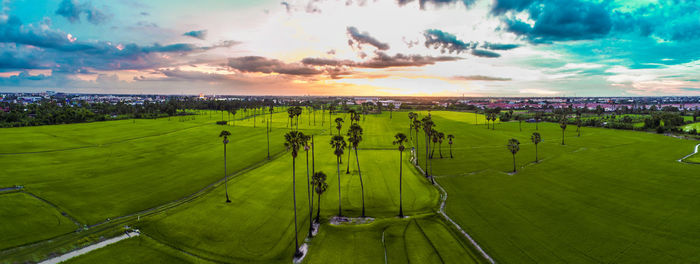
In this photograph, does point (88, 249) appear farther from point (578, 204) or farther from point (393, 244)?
point (578, 204)

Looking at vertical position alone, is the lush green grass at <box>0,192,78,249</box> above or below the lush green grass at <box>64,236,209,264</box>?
above

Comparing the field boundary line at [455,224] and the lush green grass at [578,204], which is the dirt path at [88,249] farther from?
the lush green grass at [578,204]

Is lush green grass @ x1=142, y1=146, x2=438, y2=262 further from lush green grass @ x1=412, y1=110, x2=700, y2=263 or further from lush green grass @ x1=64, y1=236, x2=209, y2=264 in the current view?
lush green grass @ x1=412, y1=110, x2=700, y2=263

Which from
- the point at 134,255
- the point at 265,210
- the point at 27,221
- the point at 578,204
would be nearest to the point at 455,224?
the point at 578,204

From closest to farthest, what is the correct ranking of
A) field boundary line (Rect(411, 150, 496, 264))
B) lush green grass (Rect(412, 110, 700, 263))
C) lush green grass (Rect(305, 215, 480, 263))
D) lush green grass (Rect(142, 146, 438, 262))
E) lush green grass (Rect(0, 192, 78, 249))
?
1. lush green grass (Rect(305, 215, 480, 263))
2. field boundary line (Rect(411, 150, 496, 264))
3. lush green grass (Rect(412, 110, 700, 263))
4. lush green grass (Rect(142, 146, 438, 262))
5. lush green grass (Rect(0, 192, 78, 249))

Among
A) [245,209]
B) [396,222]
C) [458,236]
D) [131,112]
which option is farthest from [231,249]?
[131,112]

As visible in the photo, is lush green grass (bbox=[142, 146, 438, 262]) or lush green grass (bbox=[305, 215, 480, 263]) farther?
lush green grass (bbox=[142, 146, 438, 262])

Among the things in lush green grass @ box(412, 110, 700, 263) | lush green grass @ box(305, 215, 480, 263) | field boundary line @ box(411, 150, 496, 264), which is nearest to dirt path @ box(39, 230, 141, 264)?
lush green grass @ box(305, 215, 480, 263)
